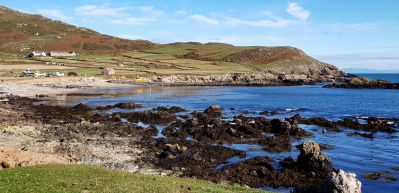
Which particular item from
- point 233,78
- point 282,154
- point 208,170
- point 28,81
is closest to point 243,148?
point 282,154

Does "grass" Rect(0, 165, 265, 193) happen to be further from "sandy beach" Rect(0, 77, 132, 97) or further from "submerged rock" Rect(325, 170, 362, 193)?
"sandy beach" Rect(0, 77, 132, 97)

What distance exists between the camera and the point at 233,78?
600ft

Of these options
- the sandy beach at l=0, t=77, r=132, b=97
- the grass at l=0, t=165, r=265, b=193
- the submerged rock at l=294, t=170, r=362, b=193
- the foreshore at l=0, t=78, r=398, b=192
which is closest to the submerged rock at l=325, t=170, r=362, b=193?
the submerged rock at l=294, t=170, r=362, b=193

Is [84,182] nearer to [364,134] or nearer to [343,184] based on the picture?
[343,184]

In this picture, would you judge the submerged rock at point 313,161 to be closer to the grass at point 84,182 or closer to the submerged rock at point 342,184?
the submerged rock at point 342,184

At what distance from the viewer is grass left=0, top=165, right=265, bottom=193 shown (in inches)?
815

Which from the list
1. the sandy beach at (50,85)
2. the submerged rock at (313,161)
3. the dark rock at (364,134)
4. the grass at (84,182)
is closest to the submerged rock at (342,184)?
the grass at (84,182)

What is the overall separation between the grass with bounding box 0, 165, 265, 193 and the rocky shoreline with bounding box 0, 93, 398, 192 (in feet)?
10.8

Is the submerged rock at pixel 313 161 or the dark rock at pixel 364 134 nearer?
the submerged rock at pixel 313 161

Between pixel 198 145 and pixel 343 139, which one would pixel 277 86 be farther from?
pixel 198 145

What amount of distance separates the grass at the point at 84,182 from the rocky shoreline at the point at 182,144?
130 inches

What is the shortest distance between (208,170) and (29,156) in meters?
13.3

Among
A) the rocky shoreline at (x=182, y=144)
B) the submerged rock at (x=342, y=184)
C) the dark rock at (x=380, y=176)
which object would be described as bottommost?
the dark rock at (x=380, y=176)

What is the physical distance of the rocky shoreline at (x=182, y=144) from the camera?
3266cm
